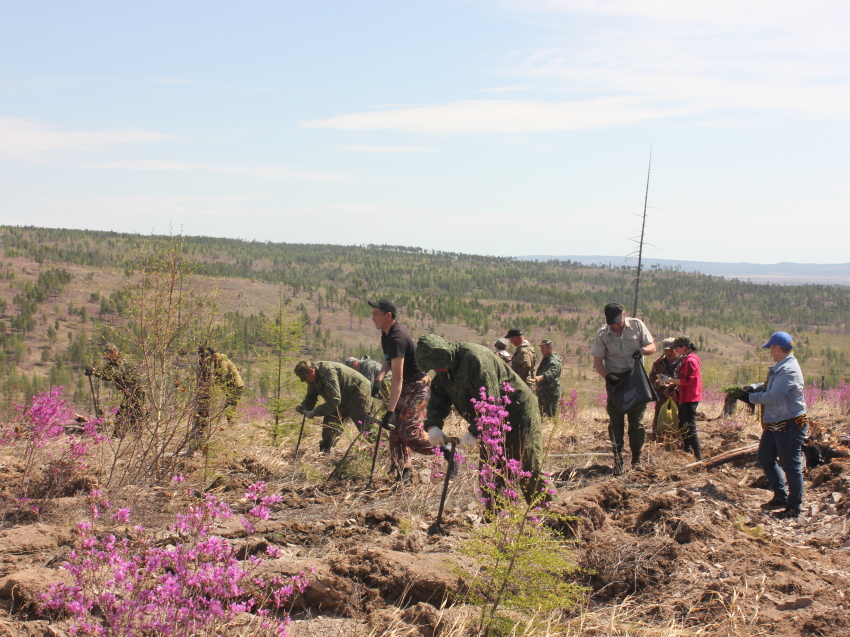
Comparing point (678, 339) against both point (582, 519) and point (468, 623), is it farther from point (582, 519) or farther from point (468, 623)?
point (468, 623)

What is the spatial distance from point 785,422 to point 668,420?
177 centimetres

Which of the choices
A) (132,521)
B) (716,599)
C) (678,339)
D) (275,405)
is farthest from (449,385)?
(275,405)

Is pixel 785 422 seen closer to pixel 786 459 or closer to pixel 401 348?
pixel 786 459

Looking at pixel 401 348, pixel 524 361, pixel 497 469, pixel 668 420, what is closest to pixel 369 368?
pixel 524 361

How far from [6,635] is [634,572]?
3660 mm

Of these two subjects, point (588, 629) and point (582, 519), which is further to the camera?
point (582, 519)

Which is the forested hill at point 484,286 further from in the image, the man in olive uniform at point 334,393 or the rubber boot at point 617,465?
the rubber boot at point 617,465

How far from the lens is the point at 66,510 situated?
534 cm

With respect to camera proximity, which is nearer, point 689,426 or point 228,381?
point 689,426

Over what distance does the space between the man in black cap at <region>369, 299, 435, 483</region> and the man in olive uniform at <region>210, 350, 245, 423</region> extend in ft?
5.89

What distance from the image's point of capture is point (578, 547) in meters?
4.68

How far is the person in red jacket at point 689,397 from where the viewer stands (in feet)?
23.0

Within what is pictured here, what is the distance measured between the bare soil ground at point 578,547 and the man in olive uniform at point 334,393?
789 mm

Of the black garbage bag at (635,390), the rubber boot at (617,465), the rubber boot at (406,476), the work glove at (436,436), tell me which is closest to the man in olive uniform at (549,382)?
the rubber boot at (617,465)
